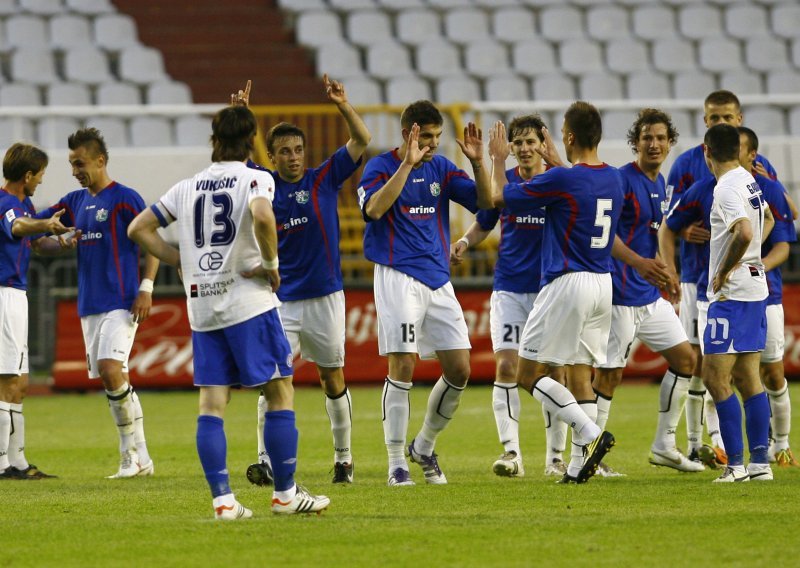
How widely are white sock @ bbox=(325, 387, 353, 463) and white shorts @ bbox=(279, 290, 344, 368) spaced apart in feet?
0.94

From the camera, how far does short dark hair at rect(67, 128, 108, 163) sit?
9.66 meters

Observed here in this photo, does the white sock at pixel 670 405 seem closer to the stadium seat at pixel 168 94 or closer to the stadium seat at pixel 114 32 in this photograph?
the stadium seat at pixel 168 94

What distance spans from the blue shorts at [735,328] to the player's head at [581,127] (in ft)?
4.33

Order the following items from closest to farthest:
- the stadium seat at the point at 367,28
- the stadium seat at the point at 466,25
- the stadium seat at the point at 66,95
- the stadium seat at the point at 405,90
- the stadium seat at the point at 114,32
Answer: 1. the stadium seat at the point at 66,95
2. the stadium seat at the point at 405,90
3. the stadium seat at the point at 114,32
4. the stadium seat at the point at 367,28
5. the stadium seat at the point at 466,25

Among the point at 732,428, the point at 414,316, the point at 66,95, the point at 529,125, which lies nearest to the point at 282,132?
the point at 414,316

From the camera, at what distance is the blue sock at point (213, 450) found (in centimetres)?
689

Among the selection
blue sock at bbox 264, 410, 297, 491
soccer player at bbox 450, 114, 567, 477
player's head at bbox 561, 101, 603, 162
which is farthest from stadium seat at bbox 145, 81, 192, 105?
blue sock at bbox 264, 410, 297, 491

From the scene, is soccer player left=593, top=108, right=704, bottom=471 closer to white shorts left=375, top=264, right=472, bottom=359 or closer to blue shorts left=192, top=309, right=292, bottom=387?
white shorts left=375, top=264, right=472, bottom=359

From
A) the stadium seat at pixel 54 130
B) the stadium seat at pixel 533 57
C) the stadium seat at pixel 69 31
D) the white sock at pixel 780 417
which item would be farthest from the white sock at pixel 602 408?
the stadium seat at pixel 69 31

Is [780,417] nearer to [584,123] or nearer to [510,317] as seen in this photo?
[510,317]

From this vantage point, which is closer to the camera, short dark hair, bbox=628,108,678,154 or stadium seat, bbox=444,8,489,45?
short dark hair, bbox=628,108,678,154

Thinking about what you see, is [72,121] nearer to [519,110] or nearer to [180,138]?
[180,138]

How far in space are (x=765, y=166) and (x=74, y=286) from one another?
11086 millimetres

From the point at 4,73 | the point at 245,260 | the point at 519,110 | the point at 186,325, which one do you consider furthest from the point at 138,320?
the point at 4,73
